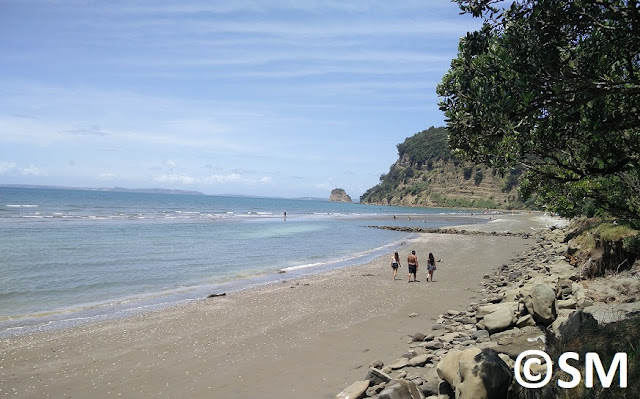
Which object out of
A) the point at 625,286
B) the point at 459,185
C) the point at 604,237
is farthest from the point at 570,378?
the point at 459,185

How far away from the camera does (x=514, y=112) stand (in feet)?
20.6

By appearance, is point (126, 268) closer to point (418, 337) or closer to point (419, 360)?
point (418, 337)

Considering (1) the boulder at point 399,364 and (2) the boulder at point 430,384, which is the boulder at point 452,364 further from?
(1) the boulder at point 399,364

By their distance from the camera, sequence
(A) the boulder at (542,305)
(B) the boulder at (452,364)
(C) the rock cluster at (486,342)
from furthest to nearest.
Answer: (A) the boulder at (542,305) < (B) the boulder at (452,364) < (C) the rock cluster at (486,342)

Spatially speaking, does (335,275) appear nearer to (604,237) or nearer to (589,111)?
(604,237)

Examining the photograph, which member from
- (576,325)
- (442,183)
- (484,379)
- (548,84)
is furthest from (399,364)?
(442,183)

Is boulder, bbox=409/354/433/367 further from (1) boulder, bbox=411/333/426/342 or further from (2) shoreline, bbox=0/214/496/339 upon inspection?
(2) shoreline, bbox=0/214/496/339

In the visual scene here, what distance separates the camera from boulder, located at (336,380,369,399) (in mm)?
8109

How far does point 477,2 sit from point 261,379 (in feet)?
28.8

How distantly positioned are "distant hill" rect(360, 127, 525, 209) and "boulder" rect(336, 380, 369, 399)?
122 metres

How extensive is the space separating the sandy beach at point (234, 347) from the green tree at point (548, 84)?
239 inches

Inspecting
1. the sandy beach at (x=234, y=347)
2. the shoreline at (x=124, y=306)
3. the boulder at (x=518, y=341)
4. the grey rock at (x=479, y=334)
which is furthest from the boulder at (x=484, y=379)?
the shoreline at (x=124, y=306)

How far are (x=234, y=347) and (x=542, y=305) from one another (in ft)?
26.6

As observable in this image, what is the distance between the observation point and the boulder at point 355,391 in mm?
8109
